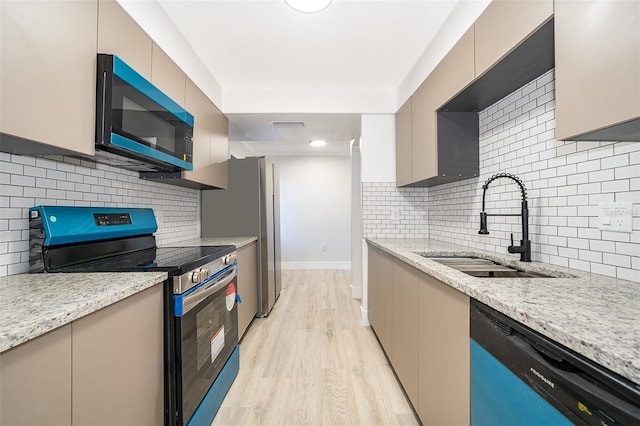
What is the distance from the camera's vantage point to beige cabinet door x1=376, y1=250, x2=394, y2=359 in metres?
1.96

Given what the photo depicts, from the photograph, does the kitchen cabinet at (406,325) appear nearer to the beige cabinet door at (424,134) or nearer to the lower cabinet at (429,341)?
the lower cabinet at (429,341)

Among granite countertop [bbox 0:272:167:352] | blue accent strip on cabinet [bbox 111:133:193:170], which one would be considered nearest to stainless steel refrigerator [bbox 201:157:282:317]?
blue accent strip on cabinet [bbox 111:133:193:170]

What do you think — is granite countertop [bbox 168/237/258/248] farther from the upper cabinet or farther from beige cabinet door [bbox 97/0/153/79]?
the upper cabinet

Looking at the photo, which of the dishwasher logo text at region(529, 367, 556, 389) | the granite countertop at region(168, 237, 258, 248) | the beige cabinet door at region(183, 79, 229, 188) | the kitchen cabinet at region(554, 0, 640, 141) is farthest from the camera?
the granite countertop at region(168, 237, 258, 248)

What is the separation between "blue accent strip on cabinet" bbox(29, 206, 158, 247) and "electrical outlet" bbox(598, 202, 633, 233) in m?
2.20

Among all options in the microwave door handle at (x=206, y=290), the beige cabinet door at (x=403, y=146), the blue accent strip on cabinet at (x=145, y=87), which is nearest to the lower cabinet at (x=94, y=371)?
the microwave door handle at (x=206, y=290)

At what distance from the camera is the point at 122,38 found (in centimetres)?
131

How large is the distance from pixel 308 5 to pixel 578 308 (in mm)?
1822

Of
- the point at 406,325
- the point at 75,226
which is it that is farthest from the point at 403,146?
the point at 75,226

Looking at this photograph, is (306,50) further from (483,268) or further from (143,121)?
(483,268)

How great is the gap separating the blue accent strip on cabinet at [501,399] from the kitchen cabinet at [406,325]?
507 millimetres

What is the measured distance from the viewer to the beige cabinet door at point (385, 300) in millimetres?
1955

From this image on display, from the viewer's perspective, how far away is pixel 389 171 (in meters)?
2.84

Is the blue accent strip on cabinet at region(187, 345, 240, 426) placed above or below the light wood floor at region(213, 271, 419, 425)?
above
